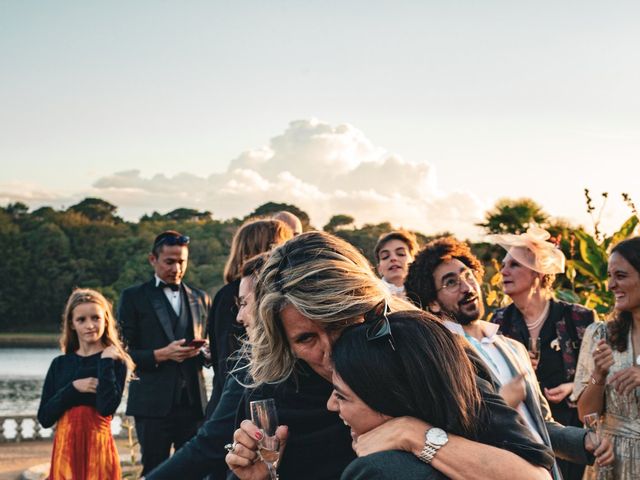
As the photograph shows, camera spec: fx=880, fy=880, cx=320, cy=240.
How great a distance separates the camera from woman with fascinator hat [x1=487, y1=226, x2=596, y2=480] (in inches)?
227

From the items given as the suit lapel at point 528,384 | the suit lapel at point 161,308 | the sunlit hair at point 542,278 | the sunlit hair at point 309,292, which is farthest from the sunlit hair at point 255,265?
the suit lapel at point 161,308

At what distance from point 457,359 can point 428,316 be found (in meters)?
0.18

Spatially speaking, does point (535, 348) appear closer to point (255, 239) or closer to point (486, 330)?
point (486, 330)

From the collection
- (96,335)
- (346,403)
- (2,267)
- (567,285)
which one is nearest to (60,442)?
(96,335)

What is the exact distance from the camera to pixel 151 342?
7.89 metres

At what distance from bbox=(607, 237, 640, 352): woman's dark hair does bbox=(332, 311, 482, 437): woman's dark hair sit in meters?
3.14

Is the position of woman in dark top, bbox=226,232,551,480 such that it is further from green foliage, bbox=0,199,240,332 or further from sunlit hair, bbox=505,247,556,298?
green foliage, bbox=0,199,240,332

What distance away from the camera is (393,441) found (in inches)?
85.3

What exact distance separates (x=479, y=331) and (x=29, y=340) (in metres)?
64.3

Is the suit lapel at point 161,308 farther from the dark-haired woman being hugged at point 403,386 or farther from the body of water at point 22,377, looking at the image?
the body of water at point 22,377

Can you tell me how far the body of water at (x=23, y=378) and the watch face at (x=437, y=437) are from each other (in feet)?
59.8

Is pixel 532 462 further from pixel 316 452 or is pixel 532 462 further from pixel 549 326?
pixel 549 326

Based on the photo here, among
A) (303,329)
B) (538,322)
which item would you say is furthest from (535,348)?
(303,329)

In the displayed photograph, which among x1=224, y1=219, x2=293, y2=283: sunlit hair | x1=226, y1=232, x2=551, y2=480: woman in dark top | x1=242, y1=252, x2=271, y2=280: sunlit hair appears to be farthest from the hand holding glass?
x1=226, y1=232, x2=551, y2=480: woman in dark top
